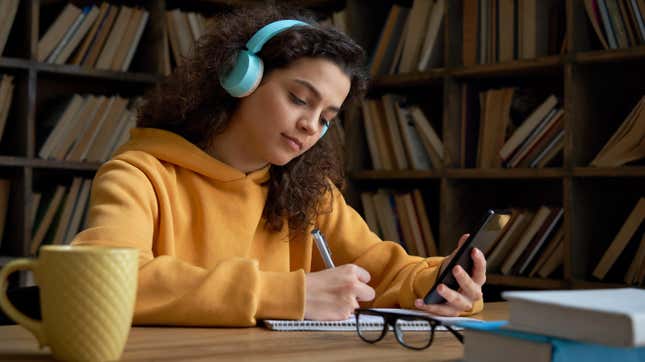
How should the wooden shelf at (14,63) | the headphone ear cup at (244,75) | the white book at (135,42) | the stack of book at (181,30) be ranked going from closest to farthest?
the headphone ear cup at (244,75) → the wooden shelf at (14,63) → the white book at (135,42) → the stack of book at (181,30)

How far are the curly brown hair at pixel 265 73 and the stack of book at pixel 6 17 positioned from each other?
4.98ft

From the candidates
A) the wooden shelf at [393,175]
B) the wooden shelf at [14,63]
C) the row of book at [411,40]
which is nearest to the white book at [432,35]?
the row of book at [411,40]

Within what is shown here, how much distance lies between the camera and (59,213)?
322 cm

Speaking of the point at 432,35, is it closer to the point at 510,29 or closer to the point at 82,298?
the point at 510,29

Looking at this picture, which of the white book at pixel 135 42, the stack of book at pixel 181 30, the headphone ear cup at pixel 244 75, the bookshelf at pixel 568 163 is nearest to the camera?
the headphone ear cup at pixel 244 75

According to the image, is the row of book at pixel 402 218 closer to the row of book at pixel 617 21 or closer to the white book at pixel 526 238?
the white book at pixel 526 238

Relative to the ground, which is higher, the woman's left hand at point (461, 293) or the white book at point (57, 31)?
the white book at point (57, 31)

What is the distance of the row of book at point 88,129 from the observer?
10.5ft

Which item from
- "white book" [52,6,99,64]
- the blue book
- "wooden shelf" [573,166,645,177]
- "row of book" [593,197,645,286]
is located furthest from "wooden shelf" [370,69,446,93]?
the blue book

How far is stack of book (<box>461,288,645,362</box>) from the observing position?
686mm

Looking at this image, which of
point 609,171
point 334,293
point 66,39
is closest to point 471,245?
point 334,293

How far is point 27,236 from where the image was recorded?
3107 millimetres

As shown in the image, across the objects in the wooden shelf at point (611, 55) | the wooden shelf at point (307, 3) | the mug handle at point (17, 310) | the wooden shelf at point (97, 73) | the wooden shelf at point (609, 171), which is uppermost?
the wooden shelf at point (307, 3)

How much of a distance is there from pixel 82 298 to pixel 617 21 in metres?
2.13
